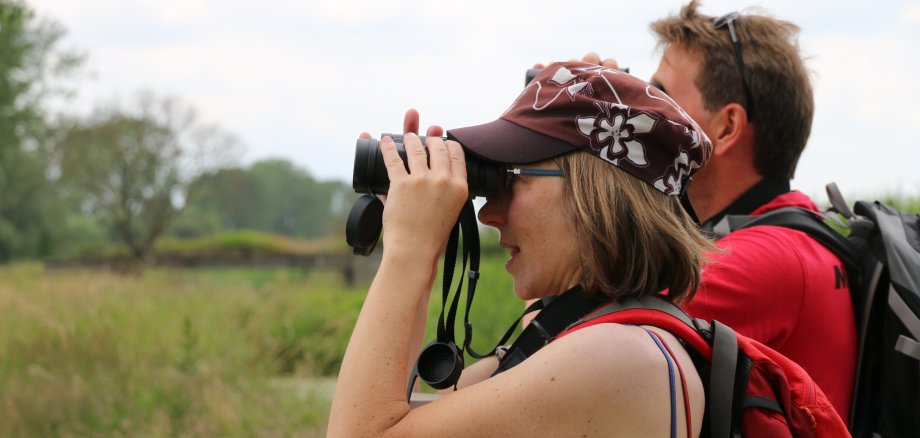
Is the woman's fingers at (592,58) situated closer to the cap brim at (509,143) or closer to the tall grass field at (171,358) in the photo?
the cap brim at (509,143)

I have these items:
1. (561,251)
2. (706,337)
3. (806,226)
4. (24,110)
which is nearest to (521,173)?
(561,251)

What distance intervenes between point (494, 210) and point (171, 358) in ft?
21.0

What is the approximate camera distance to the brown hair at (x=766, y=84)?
2613 millimetres

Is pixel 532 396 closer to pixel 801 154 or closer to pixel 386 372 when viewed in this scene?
pixel 386 372

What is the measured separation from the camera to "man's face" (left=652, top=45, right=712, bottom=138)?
8.74 feet

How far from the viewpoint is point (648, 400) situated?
57.7 inches

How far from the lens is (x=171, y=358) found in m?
7.56

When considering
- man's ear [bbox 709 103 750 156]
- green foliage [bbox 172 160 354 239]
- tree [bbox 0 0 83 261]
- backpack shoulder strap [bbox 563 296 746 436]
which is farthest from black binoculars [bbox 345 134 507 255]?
green foliage [bbox 172 160 354 239]

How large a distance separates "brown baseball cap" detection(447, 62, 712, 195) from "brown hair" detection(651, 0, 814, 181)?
0.97 m

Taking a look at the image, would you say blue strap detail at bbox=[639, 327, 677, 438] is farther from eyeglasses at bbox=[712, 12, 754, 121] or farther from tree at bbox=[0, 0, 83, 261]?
tree at bbox=[0, 0, 83, 261]

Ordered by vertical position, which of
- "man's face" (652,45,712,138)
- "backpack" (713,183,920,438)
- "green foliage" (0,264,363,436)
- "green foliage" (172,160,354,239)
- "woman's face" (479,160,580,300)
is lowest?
"green foliage" (172,160,354,239)

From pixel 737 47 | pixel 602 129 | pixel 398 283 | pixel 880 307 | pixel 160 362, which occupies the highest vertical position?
pixel 737 47

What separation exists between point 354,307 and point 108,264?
11262 mm

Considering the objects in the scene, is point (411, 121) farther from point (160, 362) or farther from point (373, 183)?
point (160, 362)
